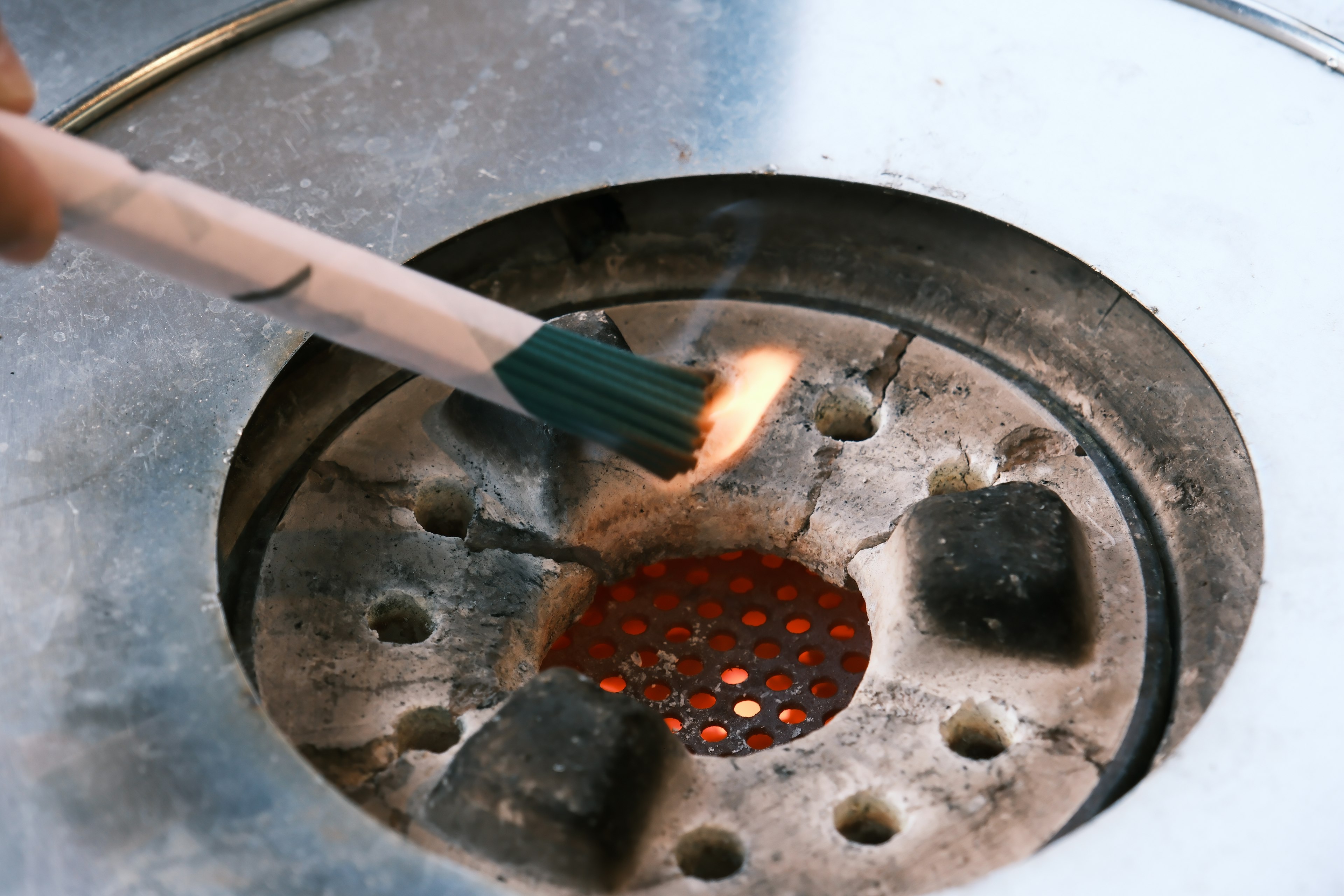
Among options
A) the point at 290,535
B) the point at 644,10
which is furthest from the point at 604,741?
the point at 644,10

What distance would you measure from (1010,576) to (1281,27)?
2.12ft

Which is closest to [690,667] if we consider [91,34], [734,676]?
[734,676]

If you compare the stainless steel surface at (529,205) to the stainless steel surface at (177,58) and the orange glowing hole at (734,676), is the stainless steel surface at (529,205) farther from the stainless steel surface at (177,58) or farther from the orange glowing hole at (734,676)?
the orange glowing hole at (734,676)

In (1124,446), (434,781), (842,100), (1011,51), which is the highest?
(1011,51)

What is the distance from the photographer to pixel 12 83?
0.91m

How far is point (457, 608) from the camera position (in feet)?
3.71

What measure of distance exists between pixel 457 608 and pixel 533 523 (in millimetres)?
114

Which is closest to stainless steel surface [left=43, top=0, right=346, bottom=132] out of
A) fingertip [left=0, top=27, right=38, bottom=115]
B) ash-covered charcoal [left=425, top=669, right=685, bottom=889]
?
fingertip [left=0, top=27, right=38, bottom=115]

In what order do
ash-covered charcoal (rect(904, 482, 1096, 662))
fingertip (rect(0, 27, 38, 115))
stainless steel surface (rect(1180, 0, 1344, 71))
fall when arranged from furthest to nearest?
stainless steel surface (rect(1180, 0, 1344, 71)), ash-covered charcoal (rect(904, 482, 1096, 662)), fingertip (rect(0, 27, 38, 115))

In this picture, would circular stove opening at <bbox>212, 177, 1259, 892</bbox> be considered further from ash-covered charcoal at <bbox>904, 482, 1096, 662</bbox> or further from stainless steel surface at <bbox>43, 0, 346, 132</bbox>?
stainless steel surface at <bbox>43, 0, 346, 132</bbox>

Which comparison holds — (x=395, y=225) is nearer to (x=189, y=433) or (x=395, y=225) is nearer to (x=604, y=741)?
(x=189, y=433)

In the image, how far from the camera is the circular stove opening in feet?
3.11

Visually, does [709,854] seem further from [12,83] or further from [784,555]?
[12,83]

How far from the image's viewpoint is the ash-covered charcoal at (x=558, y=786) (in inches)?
33.6
